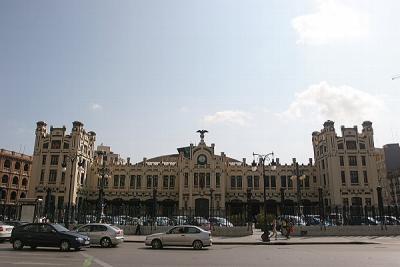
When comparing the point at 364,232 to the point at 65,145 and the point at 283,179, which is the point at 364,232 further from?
the point at 65,145

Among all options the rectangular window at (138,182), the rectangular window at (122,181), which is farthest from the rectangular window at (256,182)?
the rectangular window at (122,181)

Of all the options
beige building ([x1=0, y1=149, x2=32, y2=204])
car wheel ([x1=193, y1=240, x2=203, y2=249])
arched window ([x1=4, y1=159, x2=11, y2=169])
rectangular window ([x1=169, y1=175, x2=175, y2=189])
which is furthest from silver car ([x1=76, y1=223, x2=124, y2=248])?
arched window ([x1=4, y1=159, x2=11, y2=169])

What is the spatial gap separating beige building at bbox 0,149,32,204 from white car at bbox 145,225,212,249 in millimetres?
59274

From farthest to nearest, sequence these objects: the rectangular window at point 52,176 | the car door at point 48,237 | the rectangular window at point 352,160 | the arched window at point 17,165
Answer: the arched window at point 17,165
the rectangular window at point 52,176
the rectangular window at point 352,160
the car door at point 48,237

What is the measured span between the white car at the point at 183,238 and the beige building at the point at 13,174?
194 ft

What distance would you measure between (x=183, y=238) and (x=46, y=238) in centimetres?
691

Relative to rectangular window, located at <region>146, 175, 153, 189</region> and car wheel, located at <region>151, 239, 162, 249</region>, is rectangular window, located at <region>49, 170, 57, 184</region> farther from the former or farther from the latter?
car wheel, located at <region>151, 239, 162, 249</region>

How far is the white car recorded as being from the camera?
19.3 metres

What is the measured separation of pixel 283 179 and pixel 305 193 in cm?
457

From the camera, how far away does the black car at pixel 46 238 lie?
17.1 metres

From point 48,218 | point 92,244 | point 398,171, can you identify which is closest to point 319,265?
point 92,244

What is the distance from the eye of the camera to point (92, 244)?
66.2 ft

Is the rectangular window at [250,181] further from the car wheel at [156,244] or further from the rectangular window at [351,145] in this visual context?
the car wheel at [156,244]

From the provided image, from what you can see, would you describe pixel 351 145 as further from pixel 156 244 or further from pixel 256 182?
pixel 156 244
